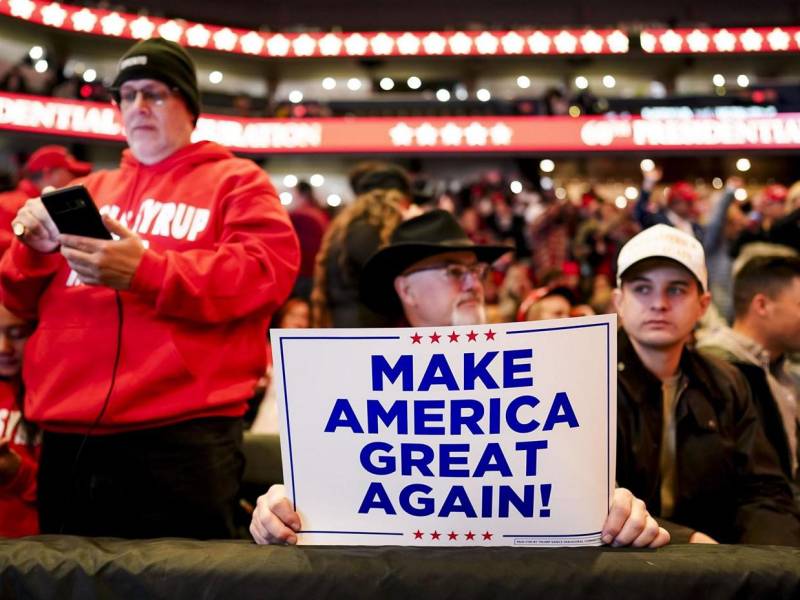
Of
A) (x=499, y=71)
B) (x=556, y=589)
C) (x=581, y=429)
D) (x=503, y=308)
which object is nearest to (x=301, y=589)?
(x=556, y=589)

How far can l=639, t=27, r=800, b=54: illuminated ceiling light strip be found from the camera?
18781 millimetres

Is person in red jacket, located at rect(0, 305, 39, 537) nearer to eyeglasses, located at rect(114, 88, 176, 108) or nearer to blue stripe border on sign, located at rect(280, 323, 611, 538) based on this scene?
eyeglasses, located at rect(114, 88, 176, 108)

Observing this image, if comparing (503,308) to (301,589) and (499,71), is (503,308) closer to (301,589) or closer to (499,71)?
(301,589)

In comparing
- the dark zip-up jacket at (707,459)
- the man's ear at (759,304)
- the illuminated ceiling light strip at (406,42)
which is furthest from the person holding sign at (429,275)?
the illuminated ceiling light strip at (406,42)

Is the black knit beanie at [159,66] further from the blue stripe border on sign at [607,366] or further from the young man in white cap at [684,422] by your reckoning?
the blue stripe border on sign at [607,366]

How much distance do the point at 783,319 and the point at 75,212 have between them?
264 centimetres

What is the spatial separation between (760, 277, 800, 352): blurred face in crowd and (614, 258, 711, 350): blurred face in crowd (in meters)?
1.01

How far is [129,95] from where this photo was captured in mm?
2275

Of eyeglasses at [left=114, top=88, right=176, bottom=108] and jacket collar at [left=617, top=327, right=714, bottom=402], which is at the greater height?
eyeglasses at [left=114, top=88, right=176, bottom=108]

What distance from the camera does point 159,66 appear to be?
2.24 metres

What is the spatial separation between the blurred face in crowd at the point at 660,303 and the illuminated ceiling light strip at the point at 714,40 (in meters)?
17.9

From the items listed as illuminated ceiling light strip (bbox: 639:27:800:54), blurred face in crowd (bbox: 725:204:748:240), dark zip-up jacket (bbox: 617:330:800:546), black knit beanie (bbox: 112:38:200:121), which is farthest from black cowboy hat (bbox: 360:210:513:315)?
illuminated ceiling light strip (bbox: 639:27:800:54)

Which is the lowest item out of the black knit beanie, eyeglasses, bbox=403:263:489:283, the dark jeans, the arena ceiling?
the dark jeans

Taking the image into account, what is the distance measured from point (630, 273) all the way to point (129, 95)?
4.83ft
